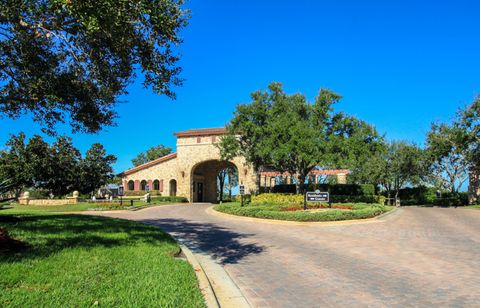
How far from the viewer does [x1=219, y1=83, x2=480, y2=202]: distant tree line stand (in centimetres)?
2564

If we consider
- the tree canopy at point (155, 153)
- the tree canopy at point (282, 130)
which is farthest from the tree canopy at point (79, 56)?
the tree canopy at point (155, 153)

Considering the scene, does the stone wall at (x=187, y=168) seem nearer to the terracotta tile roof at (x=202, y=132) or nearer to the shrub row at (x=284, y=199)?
the terracotta tile roof at (x=202, y=132)

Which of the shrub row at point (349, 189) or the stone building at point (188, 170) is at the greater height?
the stone building at point (188, 170)

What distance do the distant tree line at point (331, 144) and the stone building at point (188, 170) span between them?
191 inches

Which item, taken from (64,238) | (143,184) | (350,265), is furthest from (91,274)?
(143,184)

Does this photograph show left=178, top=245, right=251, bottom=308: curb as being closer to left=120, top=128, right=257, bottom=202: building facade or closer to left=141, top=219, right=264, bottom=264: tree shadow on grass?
left=141, top=219, right=264, bottom=264: tree shadow on grass

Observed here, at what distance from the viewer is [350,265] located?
26.7ft

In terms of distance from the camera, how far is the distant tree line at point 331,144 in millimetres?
25641

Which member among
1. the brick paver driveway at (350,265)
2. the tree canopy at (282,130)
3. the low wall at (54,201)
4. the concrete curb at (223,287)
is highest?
the tree canopy at (282,130)

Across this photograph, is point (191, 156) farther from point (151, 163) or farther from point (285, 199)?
point (285, 199)

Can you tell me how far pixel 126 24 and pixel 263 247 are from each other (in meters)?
7.16

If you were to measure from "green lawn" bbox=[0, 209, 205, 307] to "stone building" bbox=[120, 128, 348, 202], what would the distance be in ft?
99.2

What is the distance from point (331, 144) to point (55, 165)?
2921 centimetres

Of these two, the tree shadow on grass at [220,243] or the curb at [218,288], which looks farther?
the tree shadow on grass at [220,243]
